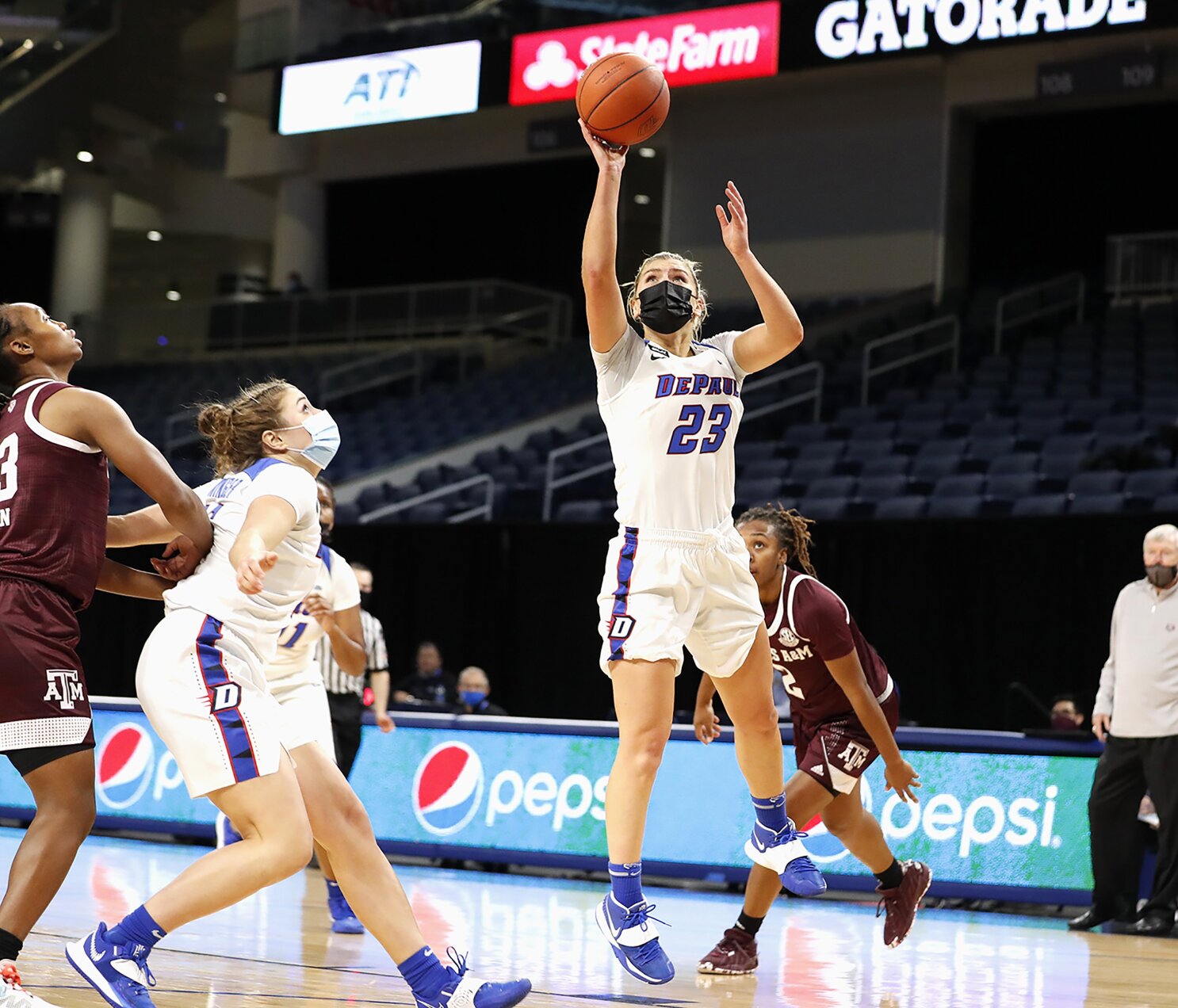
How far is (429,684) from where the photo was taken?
11953 millimetres

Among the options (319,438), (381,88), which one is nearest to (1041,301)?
(381,88)

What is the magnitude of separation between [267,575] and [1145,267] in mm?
15282

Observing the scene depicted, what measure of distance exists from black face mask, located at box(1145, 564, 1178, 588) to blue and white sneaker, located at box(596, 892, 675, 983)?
4318 millimetres

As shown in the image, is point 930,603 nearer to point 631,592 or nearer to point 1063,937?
point 1063,937

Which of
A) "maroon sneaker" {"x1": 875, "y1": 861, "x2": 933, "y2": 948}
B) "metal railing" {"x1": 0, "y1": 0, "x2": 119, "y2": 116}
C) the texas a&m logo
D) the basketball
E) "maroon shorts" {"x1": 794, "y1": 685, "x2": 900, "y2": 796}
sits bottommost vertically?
"maroon sneaker" {"x1": 875, "y1": 861, "x2": 933, "y2": 948}

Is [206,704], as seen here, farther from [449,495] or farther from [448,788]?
[449,495]

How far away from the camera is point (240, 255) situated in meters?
25.9

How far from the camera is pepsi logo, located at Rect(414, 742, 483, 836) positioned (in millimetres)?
9164

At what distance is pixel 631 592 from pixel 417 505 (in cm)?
1100

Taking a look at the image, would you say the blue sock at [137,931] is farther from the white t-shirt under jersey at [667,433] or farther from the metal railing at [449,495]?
the metal railing at [449,495]

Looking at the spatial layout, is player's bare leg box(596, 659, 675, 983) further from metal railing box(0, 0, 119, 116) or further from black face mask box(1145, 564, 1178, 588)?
metal railing box(0, 0, 119, 116)

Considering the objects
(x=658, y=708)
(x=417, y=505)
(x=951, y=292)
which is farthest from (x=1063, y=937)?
(x=951, y=292)

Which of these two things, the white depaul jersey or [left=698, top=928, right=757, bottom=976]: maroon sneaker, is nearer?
the white depaul jersey

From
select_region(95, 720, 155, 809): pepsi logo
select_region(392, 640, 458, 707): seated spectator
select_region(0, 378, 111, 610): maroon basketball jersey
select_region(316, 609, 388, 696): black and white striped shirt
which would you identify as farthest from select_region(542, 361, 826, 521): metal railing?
select_region(0, 378, 111, 610): maroon basketball jersey
